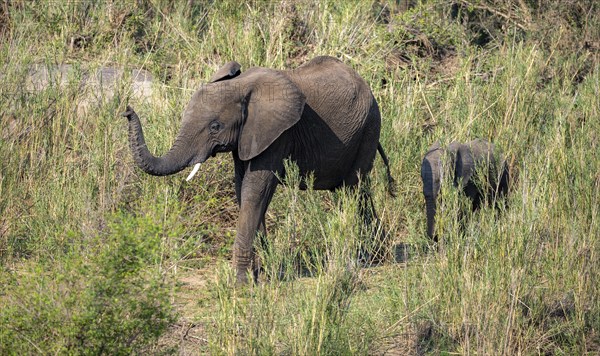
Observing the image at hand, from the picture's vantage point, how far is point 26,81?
980 cm

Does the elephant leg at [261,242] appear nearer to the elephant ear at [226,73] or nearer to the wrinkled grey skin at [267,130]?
the wrinkled grey skin at [267,130]

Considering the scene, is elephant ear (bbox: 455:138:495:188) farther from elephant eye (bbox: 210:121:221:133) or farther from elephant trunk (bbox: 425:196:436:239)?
elephant eye (bbox: 210:121:221:133)

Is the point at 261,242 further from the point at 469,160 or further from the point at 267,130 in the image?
the point at 469,160

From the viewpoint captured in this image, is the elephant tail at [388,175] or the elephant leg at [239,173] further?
the elephant tail at [388,175]

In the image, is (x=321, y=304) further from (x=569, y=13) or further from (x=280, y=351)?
(x=569, y=13)

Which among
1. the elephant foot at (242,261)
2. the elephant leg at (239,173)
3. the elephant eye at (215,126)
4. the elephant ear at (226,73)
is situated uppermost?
the elephant ear at (226,73)

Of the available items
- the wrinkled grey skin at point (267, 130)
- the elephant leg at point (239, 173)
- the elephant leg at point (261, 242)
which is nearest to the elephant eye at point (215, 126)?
the wrinkled grey skin at point (267, 130)

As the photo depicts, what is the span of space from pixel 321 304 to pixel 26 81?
4585 millimetres

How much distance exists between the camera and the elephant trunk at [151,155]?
7.39m

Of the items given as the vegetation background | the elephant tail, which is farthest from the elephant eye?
the elephant tail

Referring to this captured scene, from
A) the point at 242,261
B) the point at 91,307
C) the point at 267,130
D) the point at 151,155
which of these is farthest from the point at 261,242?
the point at 91,307

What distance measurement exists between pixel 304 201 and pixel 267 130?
695 millimetres

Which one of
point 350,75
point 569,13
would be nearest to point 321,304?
point 350,75

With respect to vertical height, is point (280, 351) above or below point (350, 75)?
below
